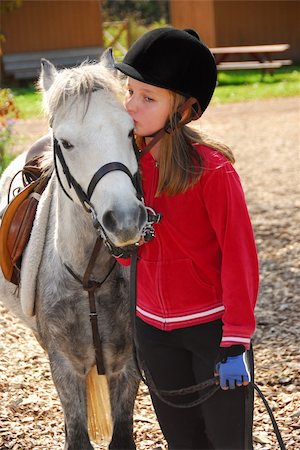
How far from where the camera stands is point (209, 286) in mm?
2477

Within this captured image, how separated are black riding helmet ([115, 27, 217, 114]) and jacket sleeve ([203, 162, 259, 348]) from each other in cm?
28

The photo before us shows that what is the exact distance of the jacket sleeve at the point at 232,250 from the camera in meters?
2.33

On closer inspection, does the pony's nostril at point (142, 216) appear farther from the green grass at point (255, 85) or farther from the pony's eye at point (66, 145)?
the green grass at point (255, 85)

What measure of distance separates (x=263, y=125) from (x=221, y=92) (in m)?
4.10

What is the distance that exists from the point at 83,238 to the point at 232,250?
28.6 inches

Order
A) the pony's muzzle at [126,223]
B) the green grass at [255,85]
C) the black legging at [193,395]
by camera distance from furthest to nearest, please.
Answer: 1. the green grass at [255,85]
2. the black legging at [193,395]
3. the pony's muzzle at [126,223]

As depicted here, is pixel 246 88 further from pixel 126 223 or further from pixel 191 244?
pixel 126 223

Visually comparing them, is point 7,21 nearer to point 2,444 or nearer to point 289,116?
point 289,116

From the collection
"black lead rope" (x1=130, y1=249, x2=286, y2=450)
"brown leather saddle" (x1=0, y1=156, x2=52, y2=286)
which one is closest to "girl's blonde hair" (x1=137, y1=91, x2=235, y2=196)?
"black lead rope" (x1=130, y1=249, x2=286, y2=450)

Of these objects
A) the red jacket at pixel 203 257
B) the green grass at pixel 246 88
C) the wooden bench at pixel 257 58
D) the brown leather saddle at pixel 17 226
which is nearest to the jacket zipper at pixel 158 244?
the red jacket at pixel 203 257

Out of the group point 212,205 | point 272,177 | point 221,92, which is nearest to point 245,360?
point 212,205

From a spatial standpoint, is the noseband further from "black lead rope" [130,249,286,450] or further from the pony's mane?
the pony's mane

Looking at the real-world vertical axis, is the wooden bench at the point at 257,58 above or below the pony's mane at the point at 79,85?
below

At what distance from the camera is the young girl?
2340 millimetres
